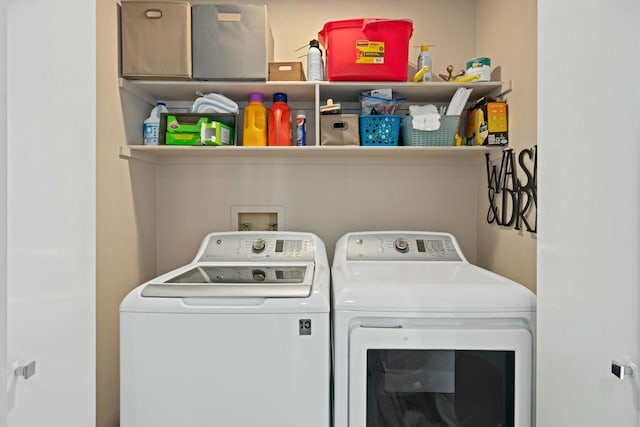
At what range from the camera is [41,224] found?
2.91ft

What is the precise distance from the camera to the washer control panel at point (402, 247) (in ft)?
7.43

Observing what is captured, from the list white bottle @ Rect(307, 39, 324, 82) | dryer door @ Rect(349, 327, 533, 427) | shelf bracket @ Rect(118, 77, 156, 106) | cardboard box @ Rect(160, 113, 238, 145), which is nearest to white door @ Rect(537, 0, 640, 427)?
dryer door @ Rect(349, 327, 533, 427)

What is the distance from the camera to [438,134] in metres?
2.24

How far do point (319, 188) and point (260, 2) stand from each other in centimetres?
105

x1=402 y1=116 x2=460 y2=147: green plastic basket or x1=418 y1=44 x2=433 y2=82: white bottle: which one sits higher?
x1=418 y1=44 x2=433 y2=82: white bottle

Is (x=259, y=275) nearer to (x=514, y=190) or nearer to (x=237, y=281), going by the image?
(x=237, y=281)

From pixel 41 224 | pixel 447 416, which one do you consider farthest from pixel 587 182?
pixel 41 224

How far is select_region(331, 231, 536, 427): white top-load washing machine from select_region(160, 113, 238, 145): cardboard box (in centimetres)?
100

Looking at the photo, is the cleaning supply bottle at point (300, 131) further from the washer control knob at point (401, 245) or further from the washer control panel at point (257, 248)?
the washer control knob at point (401, 245)

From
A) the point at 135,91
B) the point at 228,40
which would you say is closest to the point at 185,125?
the point at 135,91

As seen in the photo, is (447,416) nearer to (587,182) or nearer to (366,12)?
(587,182)

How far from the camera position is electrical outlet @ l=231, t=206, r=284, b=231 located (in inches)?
103

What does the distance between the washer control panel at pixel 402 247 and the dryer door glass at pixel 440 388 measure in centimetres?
67

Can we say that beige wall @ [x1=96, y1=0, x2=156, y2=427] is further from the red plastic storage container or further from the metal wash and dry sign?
the metal wash and dry sign
